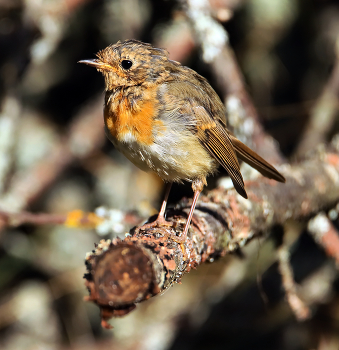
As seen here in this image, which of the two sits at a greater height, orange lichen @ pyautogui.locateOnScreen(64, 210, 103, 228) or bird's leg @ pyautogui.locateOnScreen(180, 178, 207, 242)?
bird's leg @ pyautogui.locateOnScreen(180, 178, 207, 242)

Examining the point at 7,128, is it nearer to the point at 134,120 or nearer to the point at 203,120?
the point at 134,120

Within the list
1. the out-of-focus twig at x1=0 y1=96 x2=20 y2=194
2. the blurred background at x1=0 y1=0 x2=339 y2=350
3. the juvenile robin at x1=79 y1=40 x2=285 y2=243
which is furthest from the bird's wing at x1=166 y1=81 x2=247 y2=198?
the out-of-focus twig at x1=0 y1=96 x2=20 y2=194

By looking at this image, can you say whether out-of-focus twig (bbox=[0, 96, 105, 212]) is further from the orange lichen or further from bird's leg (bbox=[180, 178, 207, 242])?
bird's leg (bbox=[180, 178, 207, 242])

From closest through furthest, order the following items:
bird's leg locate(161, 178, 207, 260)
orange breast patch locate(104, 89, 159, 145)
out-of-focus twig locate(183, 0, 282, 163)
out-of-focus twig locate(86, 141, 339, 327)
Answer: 1. out-of-focus twig locate(86, 141, 339, 327)
2. bird's leg locate(161, 178, 207, 260)
3. orange breast patch locate(104, 89, 159, 145)
4. out-of-focus twig locate(183, 0, 282, 163)

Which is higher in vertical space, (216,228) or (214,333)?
(216,228)

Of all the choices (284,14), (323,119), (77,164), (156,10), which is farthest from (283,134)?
(77,164)

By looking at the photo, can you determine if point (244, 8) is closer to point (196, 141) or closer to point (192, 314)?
point (196, 141)
